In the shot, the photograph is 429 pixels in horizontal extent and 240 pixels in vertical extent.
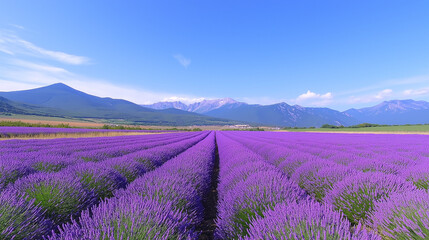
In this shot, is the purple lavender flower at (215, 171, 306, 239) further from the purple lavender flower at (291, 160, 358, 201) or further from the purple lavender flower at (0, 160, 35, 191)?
the purple lavender flower at (0, 160, 35, 191)

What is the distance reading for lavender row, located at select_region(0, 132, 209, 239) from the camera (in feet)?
5.43

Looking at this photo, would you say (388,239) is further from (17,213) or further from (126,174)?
(126,174)

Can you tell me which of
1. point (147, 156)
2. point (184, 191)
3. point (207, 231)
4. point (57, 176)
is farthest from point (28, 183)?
point (147, 156)

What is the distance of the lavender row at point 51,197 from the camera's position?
1656mm

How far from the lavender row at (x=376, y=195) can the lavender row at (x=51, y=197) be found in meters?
2.71

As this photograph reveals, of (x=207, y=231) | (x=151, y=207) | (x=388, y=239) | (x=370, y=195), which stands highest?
(x=151, y=207)

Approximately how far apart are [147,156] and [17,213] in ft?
12.7

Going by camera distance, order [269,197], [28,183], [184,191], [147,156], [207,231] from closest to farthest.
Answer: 1. [269,197]
2. [184,191]
3. [28,183]
4. [207,231]
5. [147,156]

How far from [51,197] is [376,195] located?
13.6ft

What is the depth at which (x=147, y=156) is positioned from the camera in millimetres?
5523

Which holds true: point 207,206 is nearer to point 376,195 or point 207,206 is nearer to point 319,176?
point 319,176

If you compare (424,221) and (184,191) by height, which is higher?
(424,221)

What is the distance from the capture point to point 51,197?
2.31m

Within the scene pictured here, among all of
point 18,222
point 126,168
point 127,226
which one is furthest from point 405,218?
point 126,168
